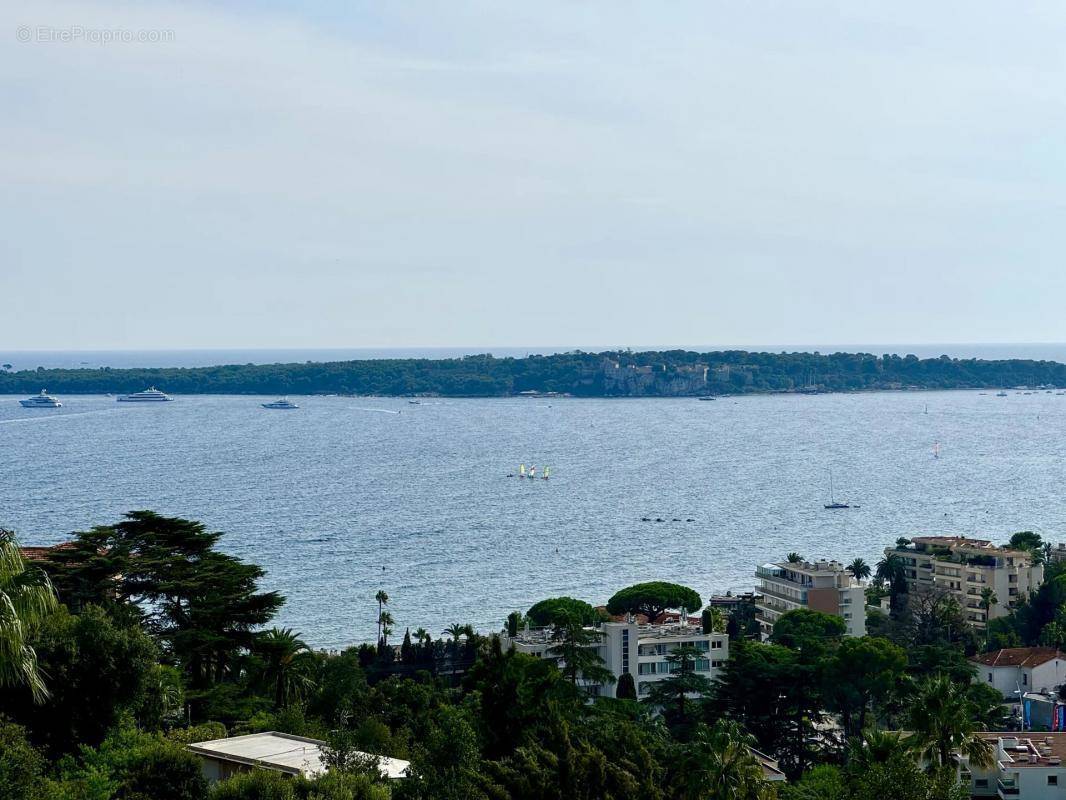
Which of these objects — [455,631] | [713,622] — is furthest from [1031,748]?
[455,631]

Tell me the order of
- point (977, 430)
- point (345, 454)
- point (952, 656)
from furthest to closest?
1. point (977, 430)
2. point (345, 454)
3. point (952, 656)

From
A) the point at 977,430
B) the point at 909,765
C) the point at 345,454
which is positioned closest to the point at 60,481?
the point at 345,454

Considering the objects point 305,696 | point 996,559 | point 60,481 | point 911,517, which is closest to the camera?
point 305,696

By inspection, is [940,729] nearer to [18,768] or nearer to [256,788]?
[256,788]

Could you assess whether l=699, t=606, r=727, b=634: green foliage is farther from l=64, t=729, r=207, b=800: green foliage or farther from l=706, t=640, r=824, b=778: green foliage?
l=64, t=729, r=207, b=800: green foliage

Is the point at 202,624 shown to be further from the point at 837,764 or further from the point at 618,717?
the point at 837,764

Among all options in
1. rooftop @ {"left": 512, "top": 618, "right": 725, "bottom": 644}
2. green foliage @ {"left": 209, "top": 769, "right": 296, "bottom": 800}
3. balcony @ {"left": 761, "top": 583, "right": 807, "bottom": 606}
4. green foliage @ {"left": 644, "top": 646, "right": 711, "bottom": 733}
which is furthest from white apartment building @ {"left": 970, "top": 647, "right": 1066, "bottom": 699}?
green foliage @ {"left": 209, "top": 769, "right": 296, "bottom": 800}
